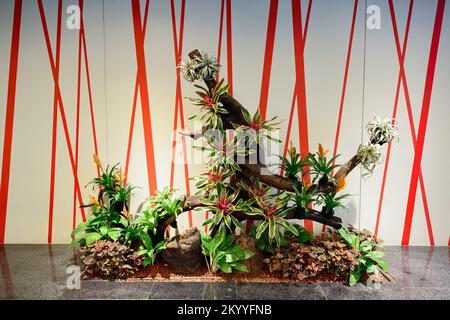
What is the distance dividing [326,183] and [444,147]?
5.14 ft

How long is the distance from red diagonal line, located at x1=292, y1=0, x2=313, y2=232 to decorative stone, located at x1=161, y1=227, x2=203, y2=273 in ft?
4.45

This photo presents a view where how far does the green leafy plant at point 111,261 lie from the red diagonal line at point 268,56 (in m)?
1.86

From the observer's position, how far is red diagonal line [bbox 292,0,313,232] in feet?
11.3

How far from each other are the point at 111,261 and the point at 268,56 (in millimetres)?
2443

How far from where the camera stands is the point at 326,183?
3.00 m

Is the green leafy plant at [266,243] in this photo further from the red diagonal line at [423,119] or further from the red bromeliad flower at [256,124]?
the red diagonal line at [423,119]

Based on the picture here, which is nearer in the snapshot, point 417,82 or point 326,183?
point 326,183

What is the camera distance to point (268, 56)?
346 centimetres

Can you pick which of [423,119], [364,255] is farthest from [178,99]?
[423,119]

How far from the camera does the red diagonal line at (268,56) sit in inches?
135

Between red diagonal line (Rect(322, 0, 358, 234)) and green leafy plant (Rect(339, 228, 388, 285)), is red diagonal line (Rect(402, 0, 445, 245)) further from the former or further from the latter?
red diagonal line (Rect(322, 0, 358, 234))

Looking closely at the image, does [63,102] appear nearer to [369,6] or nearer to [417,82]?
[369,6]
